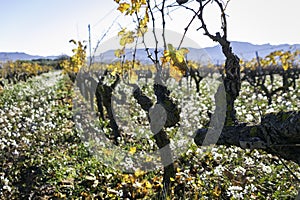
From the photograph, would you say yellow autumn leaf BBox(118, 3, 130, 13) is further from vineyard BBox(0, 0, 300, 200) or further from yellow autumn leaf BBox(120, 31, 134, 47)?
yellow autumn leaf BBox(120, 31, 134, 47)

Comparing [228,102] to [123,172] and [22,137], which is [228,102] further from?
[22,137]

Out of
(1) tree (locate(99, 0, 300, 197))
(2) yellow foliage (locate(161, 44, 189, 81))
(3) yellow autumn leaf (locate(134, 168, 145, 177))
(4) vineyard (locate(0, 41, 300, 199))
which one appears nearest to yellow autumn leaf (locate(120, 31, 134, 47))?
(1) tree (locate(99, 0, 300, 197))

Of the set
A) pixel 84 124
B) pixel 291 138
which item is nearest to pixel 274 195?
pixel 291 138

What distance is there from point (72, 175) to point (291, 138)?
13.2 ft

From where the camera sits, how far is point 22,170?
6.13 metres

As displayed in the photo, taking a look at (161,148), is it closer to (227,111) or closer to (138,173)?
(138,173)

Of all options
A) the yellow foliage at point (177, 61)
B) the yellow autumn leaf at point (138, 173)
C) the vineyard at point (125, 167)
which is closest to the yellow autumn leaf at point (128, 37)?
the vineyard at point (125, 167)

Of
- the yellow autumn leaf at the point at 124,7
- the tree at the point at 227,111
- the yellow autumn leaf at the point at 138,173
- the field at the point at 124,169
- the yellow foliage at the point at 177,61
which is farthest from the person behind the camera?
the yellow autumn leaf at the point at 138,173

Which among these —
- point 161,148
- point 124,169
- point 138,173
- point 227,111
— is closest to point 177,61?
point 227,111

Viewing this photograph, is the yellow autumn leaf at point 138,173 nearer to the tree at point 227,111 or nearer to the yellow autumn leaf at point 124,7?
the tree at point 227,111

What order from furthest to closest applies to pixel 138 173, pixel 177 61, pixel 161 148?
pixel 138 173 < pixel 161 148 < pixel 177 61

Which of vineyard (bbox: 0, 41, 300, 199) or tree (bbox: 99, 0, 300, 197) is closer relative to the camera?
tree (bbox: 99, 0, 300, 197)

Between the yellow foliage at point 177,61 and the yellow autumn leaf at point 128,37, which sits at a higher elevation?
the yellow autumn leaf at point 128,37

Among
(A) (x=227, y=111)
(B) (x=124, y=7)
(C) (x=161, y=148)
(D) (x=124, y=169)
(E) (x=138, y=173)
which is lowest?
(D) (x=124, y=169)
